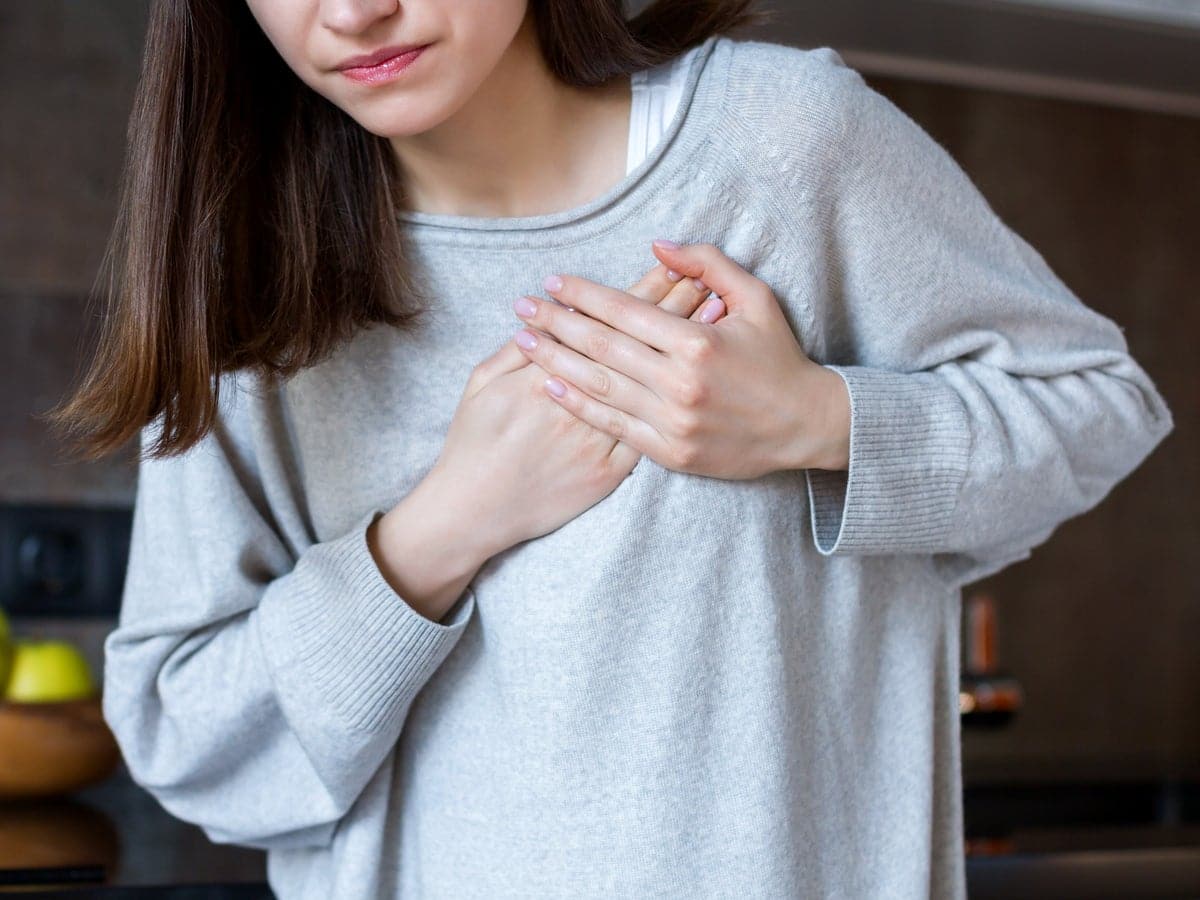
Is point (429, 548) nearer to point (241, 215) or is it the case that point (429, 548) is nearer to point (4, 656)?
point (241, 215)

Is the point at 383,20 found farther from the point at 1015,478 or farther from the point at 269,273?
the point at 1015,478

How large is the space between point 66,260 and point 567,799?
47.9 inches

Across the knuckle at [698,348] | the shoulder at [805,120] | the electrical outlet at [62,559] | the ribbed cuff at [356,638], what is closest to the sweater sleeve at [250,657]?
the ribbed cuff at [356,638]

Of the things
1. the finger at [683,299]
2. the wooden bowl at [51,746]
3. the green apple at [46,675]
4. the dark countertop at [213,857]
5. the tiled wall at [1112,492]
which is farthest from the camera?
the tiled wall at [1112,492]

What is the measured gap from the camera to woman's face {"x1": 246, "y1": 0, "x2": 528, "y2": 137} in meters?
0.68

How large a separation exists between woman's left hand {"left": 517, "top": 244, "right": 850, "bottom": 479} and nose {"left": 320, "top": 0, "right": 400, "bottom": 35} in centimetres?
18

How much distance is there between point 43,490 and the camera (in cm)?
168

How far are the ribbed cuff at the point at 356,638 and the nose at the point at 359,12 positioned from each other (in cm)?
32

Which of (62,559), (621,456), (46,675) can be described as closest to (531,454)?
(621,456)

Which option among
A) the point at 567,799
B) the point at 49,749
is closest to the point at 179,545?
the point at 567,799

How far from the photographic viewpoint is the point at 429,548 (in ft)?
2.64

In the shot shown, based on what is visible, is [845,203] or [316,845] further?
[316,845]

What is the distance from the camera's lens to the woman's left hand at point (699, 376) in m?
0.74

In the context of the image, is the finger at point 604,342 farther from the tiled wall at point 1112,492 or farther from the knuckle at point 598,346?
the tiled wall at point 1112,492
